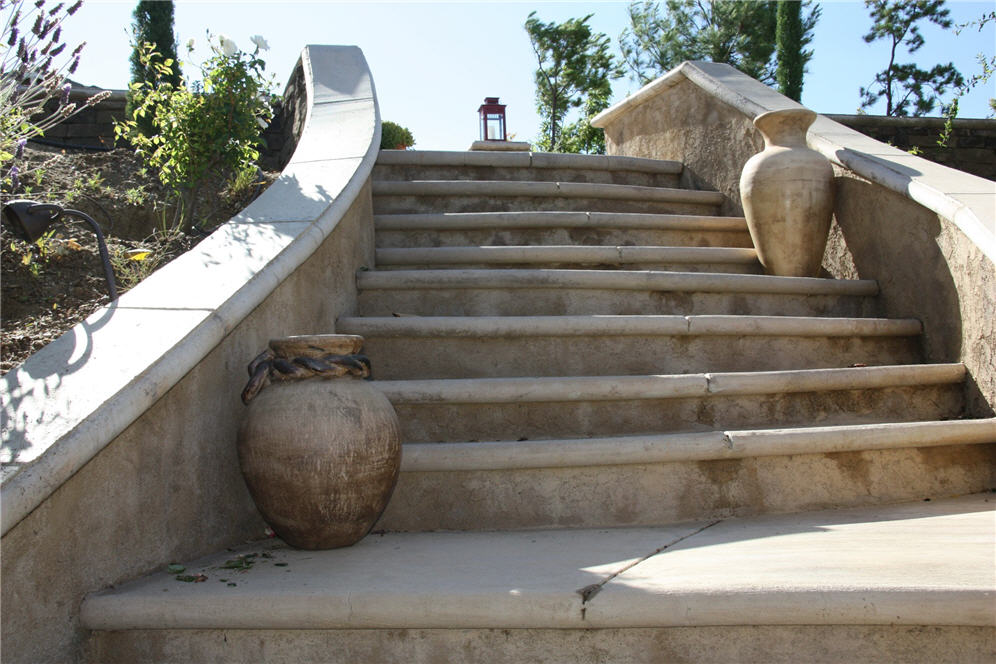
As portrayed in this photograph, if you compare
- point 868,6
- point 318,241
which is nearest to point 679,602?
point 318,241

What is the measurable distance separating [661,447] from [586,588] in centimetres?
96

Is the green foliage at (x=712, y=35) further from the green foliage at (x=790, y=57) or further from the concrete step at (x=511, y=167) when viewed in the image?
the concrete step at (x=511, y=167)

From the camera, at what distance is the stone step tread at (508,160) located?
202 inches

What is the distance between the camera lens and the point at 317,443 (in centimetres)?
218

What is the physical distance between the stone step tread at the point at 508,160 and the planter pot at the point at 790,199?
4.31 feet

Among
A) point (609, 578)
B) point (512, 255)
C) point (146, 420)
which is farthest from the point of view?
point (512, 255)

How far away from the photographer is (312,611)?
1884 millimetres

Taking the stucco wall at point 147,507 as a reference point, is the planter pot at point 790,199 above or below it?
above

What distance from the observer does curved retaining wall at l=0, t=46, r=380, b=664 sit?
1.77 meters

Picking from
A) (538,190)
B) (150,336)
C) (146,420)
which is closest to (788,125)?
(538,190)

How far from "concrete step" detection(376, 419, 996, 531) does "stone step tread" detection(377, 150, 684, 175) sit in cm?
274

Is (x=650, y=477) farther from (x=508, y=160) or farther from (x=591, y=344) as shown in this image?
(x=508, y=160)

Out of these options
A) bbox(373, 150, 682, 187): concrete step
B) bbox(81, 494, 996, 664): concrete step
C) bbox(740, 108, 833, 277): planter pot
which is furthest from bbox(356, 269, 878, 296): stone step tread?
bbox(81, 494, 996, 664): concrete step

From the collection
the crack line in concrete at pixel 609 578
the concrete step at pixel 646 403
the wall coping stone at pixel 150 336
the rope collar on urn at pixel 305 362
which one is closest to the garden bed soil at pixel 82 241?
the wall coping stone at pixel 150 336
